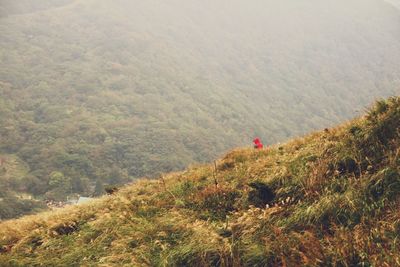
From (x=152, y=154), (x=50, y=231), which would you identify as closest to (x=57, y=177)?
(x=152, y=154)

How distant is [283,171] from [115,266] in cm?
309

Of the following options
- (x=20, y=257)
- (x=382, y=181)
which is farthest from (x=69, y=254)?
(x=382, y=181)

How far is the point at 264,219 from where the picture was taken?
5.64 m

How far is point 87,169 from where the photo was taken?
168 meters

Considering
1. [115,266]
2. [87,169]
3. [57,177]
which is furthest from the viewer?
[87,169]

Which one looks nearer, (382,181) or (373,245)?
(373,245)

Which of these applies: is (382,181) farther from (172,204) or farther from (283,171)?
(172,204)

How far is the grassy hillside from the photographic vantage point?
4747 millimetres

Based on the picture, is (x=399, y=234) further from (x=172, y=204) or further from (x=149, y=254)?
(x=172, y=204)

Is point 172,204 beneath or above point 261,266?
beneath

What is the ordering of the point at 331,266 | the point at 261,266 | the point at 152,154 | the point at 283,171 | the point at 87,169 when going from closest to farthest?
the point at 331,266 → the point at 261,266 → the point at 283,171 → the point at 87,169 → the point at 152,154

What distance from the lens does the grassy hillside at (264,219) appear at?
4.75 meters

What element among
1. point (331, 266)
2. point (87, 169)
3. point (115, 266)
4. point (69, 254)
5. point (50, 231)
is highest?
point (331, 266)

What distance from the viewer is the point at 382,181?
5.47 metres
